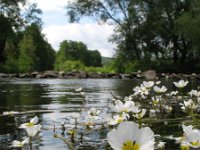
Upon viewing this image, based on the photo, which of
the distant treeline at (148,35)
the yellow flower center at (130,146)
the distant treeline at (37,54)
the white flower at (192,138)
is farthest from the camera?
the distant treeline at (37,54)

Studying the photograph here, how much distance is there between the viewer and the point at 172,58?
48406 mm

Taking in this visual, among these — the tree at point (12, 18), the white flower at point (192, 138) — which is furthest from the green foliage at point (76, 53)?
the white flower at point (192, 138)

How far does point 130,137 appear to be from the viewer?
1.26 metres

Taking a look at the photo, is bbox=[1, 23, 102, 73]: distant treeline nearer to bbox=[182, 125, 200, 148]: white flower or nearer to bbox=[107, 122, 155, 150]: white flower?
bbox=[182, 125, 200, 148]: white flower

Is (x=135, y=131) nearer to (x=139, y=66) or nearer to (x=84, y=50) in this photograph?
(x=139, y=66)

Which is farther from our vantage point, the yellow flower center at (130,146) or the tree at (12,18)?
the tree at (12,18)

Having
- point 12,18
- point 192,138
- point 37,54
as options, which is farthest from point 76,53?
point 192,138

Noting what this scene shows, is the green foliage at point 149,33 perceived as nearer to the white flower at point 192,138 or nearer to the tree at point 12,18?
the tree at point 12,18

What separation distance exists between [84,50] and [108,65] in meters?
71.6

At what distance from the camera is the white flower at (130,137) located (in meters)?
1.25

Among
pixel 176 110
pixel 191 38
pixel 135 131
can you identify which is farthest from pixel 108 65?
pixel 135 131

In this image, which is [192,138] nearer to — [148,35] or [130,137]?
[130,137]

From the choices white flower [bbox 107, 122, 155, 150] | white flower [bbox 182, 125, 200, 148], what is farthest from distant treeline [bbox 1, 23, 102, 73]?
white flower [bbox 107, 122, 155, 150]

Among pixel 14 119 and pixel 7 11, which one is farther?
pixel 7 11
